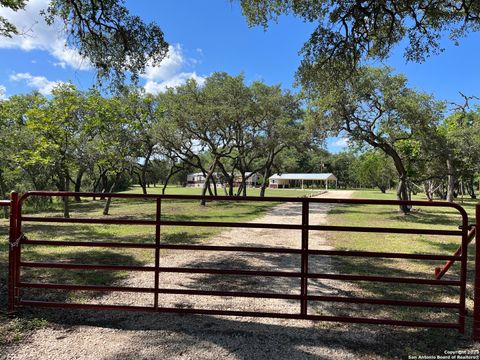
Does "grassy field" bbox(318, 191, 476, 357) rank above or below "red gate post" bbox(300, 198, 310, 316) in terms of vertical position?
below

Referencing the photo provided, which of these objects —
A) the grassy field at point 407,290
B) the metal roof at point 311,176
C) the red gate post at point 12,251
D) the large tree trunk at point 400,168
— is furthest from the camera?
the metal roof at point 311,176

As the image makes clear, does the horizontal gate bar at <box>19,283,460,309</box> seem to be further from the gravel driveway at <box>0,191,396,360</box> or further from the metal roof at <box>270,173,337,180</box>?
the metal roof at <box>270,173,337,180</box>

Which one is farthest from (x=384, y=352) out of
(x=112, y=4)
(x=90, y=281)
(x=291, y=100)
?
(x=291, y=100)

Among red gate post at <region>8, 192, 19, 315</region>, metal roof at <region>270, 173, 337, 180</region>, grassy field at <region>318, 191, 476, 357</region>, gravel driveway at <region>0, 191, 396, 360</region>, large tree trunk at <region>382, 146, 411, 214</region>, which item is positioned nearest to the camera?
gravel driveway at <region>0, 191, 396, 360</region>

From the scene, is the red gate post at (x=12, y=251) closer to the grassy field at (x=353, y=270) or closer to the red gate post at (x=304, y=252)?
the grassy field at (x=353, y=270)

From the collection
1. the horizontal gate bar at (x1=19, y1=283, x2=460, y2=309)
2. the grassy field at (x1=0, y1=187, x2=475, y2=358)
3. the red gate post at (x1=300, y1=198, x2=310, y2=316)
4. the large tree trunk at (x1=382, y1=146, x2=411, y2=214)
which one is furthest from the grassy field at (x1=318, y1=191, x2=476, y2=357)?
the large tree trunk at (x1=382, y1=146, x2=411, y2=214)

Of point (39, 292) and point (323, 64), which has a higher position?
point (323, 64)

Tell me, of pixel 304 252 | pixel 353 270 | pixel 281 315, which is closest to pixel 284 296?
pixel 281 315

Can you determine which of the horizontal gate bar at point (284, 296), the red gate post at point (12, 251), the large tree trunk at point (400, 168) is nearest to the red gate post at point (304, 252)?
the horizontal gate bar at point (284, 296)

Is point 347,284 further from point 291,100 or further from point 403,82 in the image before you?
point 291,100


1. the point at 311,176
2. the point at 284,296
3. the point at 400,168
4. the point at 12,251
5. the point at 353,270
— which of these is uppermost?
the point at 311,176

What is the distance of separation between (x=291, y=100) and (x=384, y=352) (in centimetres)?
2440

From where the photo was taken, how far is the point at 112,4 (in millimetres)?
7551

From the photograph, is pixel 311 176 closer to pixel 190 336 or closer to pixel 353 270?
pixel 353 270
